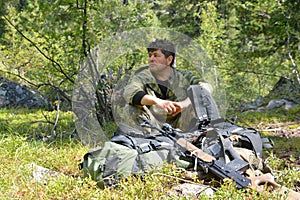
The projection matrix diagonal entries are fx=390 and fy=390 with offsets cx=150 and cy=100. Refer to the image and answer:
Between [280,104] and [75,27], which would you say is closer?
[75,27]

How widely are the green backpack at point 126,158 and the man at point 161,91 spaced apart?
827 millimetres


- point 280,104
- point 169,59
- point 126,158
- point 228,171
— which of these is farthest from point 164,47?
point 280,104

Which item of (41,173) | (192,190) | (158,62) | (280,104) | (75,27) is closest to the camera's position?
(192,190)

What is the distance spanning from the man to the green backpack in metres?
0.83

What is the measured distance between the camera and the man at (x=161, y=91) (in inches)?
195

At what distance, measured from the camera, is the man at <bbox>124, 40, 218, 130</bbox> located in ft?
16.3

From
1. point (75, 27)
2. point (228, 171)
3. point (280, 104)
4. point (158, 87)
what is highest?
point (75, 27)

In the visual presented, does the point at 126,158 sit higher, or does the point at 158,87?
the point at 158,87

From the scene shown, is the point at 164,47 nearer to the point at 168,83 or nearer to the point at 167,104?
the point at 168,83

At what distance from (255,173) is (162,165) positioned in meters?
0.98

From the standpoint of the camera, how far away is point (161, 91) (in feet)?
17.5

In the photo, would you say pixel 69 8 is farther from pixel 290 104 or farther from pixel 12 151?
pixel 290 104

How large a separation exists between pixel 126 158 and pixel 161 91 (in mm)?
1688

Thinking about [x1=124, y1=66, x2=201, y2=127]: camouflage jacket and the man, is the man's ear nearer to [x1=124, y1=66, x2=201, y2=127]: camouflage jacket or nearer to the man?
the man
